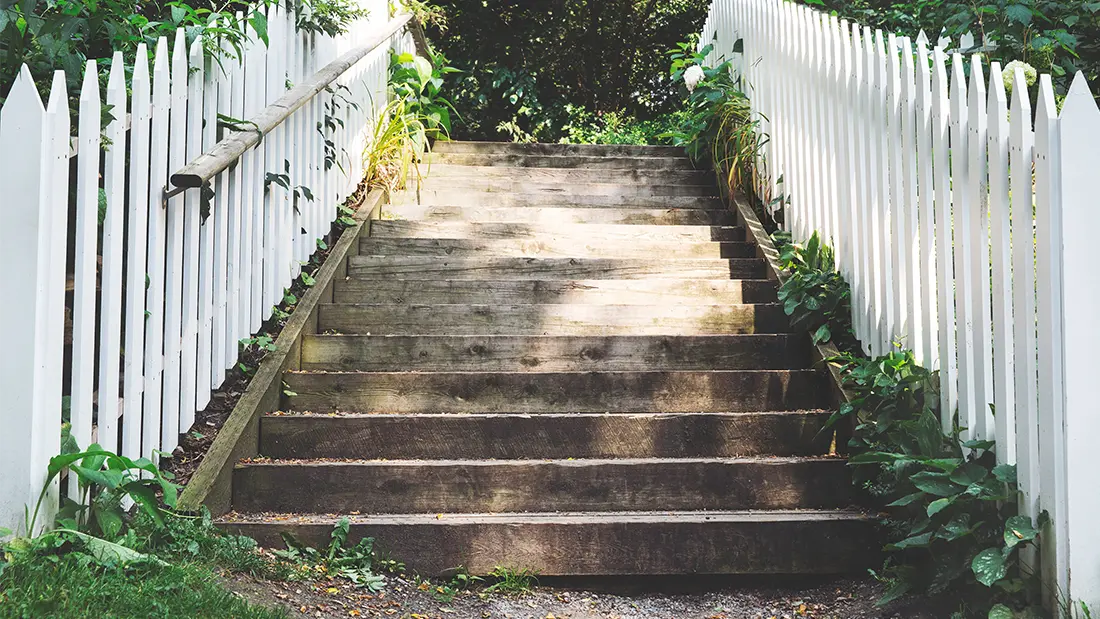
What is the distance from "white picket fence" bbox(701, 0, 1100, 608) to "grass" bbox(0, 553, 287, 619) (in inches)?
71.7

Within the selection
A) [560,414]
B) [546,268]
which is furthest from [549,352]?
[546,268]

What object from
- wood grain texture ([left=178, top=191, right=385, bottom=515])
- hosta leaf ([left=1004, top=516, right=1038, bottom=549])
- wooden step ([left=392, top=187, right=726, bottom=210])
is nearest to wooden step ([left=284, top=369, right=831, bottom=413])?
wood grain texture ([left=178, top=191, right=385, bottom=515])

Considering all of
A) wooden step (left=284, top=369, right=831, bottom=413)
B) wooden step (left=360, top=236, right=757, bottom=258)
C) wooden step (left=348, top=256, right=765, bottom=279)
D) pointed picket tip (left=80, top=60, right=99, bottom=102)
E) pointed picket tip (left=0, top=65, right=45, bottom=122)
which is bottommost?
wooden step (left=284, top=369, right=831, bottom=413)

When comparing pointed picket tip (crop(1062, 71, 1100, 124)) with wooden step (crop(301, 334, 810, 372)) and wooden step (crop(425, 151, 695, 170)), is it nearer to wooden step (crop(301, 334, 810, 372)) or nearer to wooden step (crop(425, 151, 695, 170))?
wooden step (crop(301, 334, 810, 372))

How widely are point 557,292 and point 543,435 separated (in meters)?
1.14

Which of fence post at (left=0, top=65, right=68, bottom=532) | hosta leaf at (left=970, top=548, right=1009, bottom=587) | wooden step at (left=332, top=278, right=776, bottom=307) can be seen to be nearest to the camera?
fence post at (left=0, top=65, right=68, bottom=532)

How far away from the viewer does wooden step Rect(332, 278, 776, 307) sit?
432cm

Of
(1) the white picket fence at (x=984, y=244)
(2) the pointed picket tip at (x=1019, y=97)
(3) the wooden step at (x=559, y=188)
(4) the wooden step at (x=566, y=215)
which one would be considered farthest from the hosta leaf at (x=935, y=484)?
(3) the wooden step at (x=559, y=188)

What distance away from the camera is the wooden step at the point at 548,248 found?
478 cm

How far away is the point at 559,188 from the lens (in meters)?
5.90

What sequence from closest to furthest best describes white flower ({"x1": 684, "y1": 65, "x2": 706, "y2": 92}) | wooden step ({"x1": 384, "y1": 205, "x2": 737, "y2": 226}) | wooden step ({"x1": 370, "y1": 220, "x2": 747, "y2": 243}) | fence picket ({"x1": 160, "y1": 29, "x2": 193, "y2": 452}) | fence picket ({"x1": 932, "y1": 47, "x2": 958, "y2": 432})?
fence picket ({"x1": 932, "y1": 47, "x2": 958, "y2": 432}) → fence picket ({"x1": 160, "y1": 29, "x2": 193, "y2": 452}) → wooden step ({"x1": 370, "y1": 220, "x2": 747, "y2": 243}) → wooden step ({"x1": 384, "y1": 205, "x2": 737, "y2": 226}) → white flower ({"x1": 684, "y1": 65, "x2": 706, "y2": 92})

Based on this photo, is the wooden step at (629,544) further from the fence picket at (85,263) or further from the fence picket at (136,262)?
the fence picket at (85,263)

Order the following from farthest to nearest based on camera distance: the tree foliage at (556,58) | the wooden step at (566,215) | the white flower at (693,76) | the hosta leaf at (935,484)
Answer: the tree foliage at (556,58) < the white flower at (693,76) < the wooden step at (566,215) < the hosta leaf at (935,484)

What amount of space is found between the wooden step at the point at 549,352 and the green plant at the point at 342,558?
109 cm
